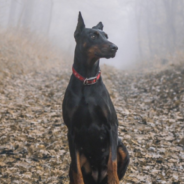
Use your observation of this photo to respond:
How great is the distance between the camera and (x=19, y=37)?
44.3ft

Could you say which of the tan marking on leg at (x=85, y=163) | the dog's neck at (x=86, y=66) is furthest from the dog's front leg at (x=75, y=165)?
the dog's neck at (x=86, y=66)

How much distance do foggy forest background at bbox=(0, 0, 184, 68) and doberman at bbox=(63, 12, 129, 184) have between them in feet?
36.4

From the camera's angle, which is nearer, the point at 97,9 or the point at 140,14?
the point at 140,14

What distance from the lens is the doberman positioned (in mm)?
2988

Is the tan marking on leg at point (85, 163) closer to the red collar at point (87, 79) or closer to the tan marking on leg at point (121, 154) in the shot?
the tan marking on leg at point (121, 154)

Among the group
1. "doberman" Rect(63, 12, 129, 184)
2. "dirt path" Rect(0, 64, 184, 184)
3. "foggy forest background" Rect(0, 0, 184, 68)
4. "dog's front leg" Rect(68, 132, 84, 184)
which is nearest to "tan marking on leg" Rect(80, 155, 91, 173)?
"doberman" Rect(63, 12, 129, 184)

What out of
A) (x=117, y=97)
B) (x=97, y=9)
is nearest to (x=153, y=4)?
(x=97, y=9)

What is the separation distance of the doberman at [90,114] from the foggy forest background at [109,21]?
11.1 meters

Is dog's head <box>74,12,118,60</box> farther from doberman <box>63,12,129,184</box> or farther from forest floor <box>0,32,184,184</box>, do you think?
forest floor <box>0,32,184,184</box>

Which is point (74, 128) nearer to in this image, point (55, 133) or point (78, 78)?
point (78, 78)

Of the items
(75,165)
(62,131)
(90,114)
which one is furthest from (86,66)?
(62,131)

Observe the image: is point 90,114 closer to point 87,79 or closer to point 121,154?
point 87,79

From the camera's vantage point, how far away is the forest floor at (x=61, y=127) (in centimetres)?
449

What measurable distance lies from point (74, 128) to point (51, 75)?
905 cm
